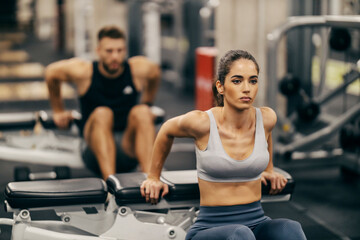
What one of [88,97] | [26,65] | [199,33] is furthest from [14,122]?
[26,65]

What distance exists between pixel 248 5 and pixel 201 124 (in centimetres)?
294

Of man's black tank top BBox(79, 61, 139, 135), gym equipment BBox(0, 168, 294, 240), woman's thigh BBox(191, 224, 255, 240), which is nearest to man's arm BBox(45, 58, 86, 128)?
man's black tank top BBox(79, 61, 139, 135)

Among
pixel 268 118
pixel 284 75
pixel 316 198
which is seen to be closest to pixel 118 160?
pixel 316 198

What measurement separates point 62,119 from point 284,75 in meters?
2.03

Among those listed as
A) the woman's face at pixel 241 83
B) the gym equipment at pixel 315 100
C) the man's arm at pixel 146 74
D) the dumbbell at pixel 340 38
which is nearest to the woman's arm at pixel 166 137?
the woman's face at pixel 241 83

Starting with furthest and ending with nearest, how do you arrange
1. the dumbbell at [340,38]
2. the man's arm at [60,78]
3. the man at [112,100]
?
the dumbbell at [340,38] < the man's arm at [60,78] < the man at [112,100]

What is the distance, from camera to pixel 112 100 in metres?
3.40

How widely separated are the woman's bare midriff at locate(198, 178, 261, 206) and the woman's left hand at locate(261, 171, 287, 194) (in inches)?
9.1

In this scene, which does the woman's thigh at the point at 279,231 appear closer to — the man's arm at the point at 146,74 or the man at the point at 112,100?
the man at the point at 112,100

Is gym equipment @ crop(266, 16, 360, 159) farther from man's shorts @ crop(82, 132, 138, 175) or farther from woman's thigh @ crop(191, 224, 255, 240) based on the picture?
woman's thigh @ crop(191, 224, 255, 240)

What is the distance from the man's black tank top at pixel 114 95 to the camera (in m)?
3.38

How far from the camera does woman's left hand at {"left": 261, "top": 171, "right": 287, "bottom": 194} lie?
2.22 metres

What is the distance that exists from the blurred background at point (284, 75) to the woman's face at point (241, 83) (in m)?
1.26

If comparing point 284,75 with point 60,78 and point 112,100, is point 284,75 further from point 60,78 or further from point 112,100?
point 60,78
